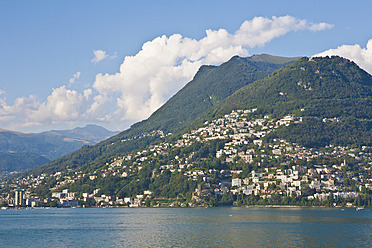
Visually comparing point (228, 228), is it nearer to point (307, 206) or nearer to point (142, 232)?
point (142, 232)

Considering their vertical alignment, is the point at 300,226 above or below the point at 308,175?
below

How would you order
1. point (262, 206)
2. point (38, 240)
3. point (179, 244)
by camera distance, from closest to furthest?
point (179, 244), point (38, 240), point (262, 206)

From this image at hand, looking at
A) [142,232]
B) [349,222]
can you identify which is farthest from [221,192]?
[142,232]

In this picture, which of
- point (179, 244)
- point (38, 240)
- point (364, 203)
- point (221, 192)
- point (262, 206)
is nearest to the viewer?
point (179, 244)

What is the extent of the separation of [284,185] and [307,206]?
43.2 ft

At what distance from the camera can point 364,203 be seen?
561ft

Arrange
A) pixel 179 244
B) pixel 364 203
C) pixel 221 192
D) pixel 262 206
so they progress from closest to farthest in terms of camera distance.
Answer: pixel 179 244
pixel 364 203
pixel 262 206
pixel 221 192

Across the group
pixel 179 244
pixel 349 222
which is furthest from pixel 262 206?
pixel 179 244

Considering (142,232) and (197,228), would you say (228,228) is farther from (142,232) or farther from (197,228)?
(142,232)

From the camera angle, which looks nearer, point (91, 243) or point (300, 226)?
point (91, 243)

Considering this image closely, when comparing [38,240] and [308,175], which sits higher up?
[308,175]

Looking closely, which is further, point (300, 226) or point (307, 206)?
point (307, 206)

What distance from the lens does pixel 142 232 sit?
9819 centimetres

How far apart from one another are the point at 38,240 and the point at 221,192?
4574 inches
